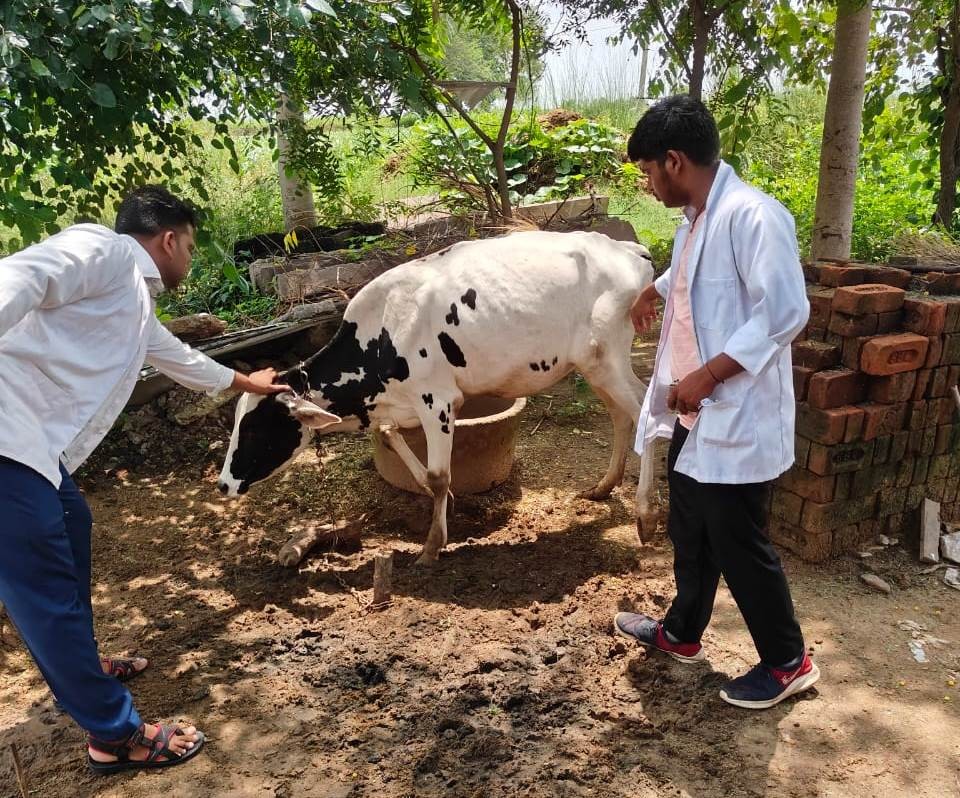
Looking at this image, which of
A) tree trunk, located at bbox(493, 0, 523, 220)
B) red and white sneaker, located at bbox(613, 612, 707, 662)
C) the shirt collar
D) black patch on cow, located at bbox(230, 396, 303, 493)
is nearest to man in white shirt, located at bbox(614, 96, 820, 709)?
red and white sneaker, located at bbox(613, 612, 707, 662)

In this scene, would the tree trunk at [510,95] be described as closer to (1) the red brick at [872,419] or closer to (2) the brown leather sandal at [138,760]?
(1) the red brick at [872,419]

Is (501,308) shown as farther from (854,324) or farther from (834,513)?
(834,513)

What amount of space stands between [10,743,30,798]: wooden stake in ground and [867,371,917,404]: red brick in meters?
3.81

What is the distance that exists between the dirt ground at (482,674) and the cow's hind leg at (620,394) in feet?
1.12

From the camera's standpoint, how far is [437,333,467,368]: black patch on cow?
413 cm

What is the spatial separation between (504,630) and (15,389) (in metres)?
2.18

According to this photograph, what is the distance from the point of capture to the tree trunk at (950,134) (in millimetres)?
6840

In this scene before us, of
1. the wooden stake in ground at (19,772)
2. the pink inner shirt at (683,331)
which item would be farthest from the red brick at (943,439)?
the wooden stake in ground at (19,772)

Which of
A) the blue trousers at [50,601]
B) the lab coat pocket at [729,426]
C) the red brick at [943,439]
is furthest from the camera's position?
the red brick at [943,439]

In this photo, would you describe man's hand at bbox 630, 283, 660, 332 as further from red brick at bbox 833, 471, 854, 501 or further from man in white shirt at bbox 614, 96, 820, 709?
red brick at bbox 833, 471, 854, 501

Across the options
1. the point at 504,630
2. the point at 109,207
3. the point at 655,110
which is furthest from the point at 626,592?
the point at 109,207

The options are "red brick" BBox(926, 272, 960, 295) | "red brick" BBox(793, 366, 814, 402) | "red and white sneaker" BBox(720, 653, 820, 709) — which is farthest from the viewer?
"red brick" BBox(926, 272, 960, 295)

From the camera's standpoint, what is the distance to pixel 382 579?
3.65m

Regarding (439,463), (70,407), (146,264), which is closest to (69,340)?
(70,407)
